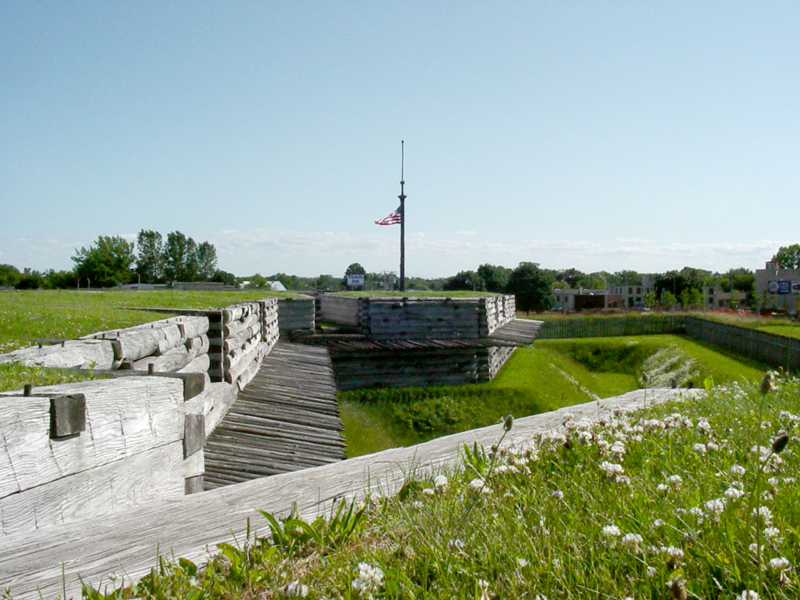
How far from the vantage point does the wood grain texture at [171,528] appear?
174 cm

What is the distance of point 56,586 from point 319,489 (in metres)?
1.05

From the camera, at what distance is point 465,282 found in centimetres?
9144

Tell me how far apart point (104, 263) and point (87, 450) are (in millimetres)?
57254

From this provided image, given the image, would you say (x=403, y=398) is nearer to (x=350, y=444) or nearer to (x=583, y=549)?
(x=350, y=444)

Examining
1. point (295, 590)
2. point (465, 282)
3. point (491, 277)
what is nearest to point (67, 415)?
point (295, 590)

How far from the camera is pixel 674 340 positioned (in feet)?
124

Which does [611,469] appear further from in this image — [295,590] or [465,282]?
[465,282]

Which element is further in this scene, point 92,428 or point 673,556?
point 92,428

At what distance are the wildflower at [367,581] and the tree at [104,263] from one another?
5447 cm

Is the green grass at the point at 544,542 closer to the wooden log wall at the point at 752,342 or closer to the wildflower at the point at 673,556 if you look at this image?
the wildflower at the point at 673,556

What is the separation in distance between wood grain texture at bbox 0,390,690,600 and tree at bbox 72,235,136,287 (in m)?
53.4

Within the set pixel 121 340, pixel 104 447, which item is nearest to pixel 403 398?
pixel 121 340

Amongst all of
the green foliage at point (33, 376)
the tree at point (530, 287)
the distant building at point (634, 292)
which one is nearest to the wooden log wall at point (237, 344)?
the green foliage at point (33, 376)

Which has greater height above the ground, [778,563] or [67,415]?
[67,415]
